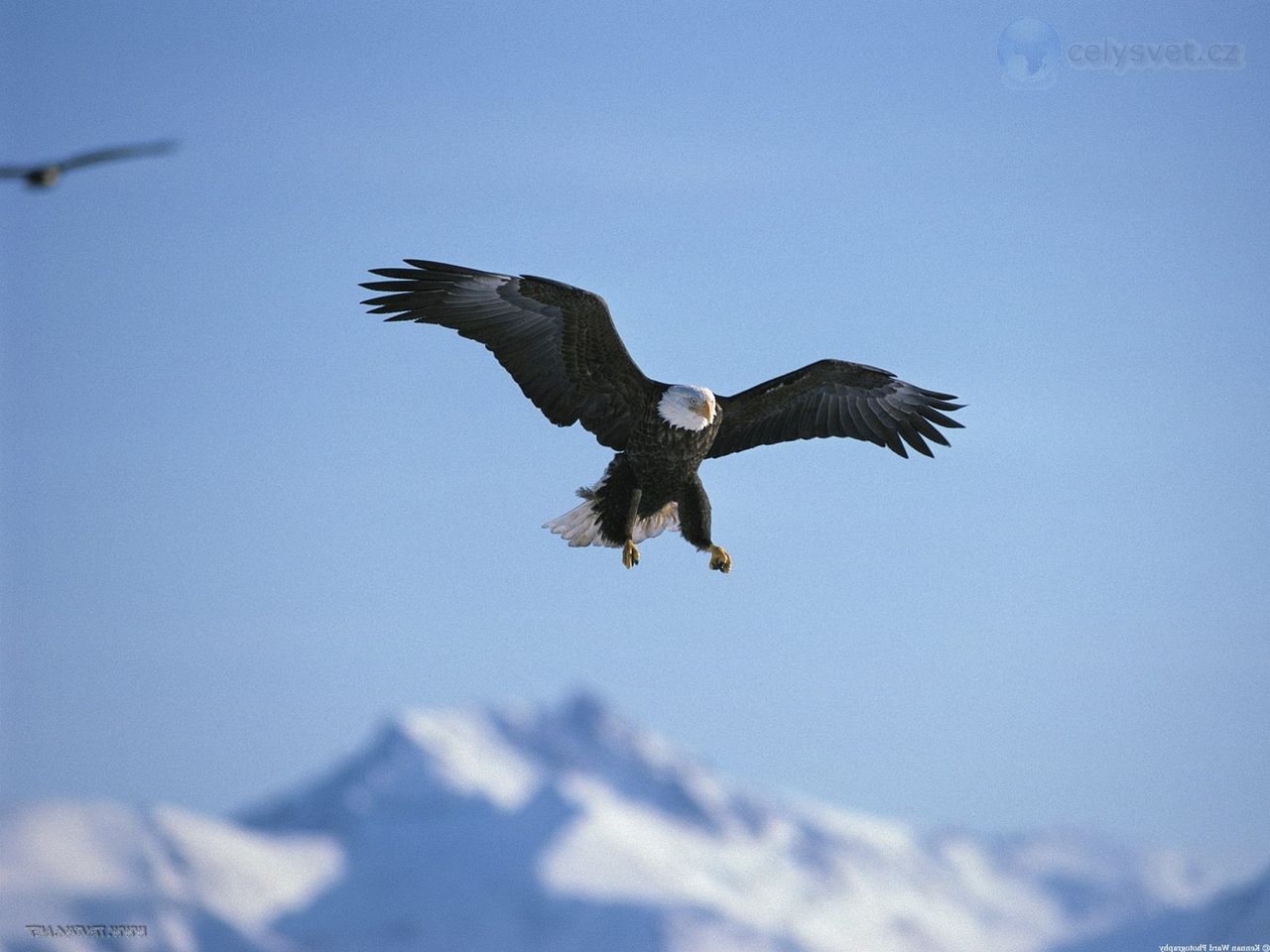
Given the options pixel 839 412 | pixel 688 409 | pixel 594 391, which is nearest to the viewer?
pixel 688 409

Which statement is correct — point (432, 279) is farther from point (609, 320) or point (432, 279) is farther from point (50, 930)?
point (50, 930)

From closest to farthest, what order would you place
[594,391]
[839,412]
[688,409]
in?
[688,409]
[594,391]
[839,412]

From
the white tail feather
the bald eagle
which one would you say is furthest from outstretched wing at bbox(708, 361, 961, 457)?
the white tail feather

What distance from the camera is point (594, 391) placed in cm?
1148

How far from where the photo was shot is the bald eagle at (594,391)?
1116 centimetres

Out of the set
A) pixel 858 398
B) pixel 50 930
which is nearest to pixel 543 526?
pixel 858 398

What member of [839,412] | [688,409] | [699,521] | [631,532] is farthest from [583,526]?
[839,412]

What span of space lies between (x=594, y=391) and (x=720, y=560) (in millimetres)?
1343

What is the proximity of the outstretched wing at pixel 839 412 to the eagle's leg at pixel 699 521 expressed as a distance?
795 mm

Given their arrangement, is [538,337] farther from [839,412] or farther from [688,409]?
[839,412]

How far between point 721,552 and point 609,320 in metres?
1.65

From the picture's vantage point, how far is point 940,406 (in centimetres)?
1255

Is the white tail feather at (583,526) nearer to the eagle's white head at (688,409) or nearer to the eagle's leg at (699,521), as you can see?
the eagle's leg at (699,521)

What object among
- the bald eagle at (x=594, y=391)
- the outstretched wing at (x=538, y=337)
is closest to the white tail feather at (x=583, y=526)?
the bald eagle at (x=594, y=391)
